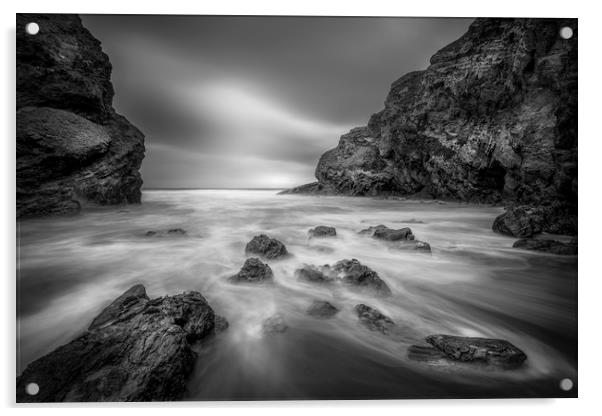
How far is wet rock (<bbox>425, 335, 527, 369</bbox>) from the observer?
184 centimetres

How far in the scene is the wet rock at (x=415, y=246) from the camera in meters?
3.62

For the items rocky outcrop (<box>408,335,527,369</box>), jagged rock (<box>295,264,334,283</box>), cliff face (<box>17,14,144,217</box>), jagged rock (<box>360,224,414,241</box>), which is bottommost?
rocky outcrop (<box>408,335,527,369</box>)

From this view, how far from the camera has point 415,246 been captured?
3.65m

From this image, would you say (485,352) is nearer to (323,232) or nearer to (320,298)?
(320,298)

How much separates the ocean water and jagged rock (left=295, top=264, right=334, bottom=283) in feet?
0.34

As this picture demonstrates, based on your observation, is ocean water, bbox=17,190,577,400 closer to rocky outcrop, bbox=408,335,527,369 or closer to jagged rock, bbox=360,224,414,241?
rocky outcrop, bbox=408,335,527,369

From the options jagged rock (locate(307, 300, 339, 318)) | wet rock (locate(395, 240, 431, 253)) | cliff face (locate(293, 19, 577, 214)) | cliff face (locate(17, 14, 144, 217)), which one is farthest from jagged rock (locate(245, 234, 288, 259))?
cliff face (locate(293, 19, 577, 214))

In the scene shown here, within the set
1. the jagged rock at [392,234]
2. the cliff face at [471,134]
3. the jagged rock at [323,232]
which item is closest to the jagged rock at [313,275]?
the jagged rock at [323,232]

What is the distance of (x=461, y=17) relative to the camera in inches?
111

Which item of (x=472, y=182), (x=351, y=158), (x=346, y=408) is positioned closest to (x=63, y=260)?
(x=346, y=408)

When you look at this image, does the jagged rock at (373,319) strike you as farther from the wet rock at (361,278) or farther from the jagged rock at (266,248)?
the jagged rock at (266,248)

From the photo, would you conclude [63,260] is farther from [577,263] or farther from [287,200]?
[577,263]

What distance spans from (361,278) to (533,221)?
4.04 metres

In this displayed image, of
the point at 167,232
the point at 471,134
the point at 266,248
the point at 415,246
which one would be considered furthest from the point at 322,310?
the point at 471,134
